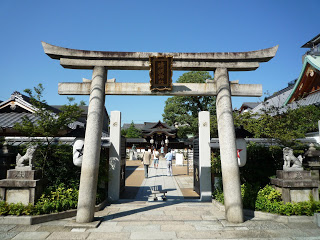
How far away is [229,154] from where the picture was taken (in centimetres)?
662

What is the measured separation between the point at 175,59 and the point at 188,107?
29469 millimetres

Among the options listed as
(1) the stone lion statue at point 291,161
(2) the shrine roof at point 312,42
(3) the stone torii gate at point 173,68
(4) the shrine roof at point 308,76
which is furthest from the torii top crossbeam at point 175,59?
(2) the shrine roof at point 312,42

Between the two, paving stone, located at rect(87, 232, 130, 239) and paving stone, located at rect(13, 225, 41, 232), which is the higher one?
paving stone, located at rect(13, 225, 41, 232)

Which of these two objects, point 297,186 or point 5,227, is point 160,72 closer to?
point 297,186

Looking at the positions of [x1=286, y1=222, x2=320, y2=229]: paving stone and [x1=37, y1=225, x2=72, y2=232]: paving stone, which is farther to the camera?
[x1=286, y1=222, x2=320, y2=229]: paving stone

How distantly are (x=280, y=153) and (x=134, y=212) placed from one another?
286 inches

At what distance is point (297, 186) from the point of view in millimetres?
6852

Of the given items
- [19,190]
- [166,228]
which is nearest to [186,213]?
[166,228]

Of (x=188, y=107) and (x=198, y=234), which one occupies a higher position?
(x=188, y=107)

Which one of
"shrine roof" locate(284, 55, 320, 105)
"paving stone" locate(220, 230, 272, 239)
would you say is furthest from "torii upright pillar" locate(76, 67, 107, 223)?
"shrine roof" locate(284, 55, 320, 105)

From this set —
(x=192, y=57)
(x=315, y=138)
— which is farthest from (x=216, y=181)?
(x=315, y=138)

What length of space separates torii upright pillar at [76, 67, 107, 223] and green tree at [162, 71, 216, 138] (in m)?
27.7

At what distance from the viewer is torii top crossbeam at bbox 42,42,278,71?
24.2 ft

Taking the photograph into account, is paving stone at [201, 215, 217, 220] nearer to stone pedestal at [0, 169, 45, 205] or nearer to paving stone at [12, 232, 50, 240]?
paving stone at [12, 232, 50, 240]
